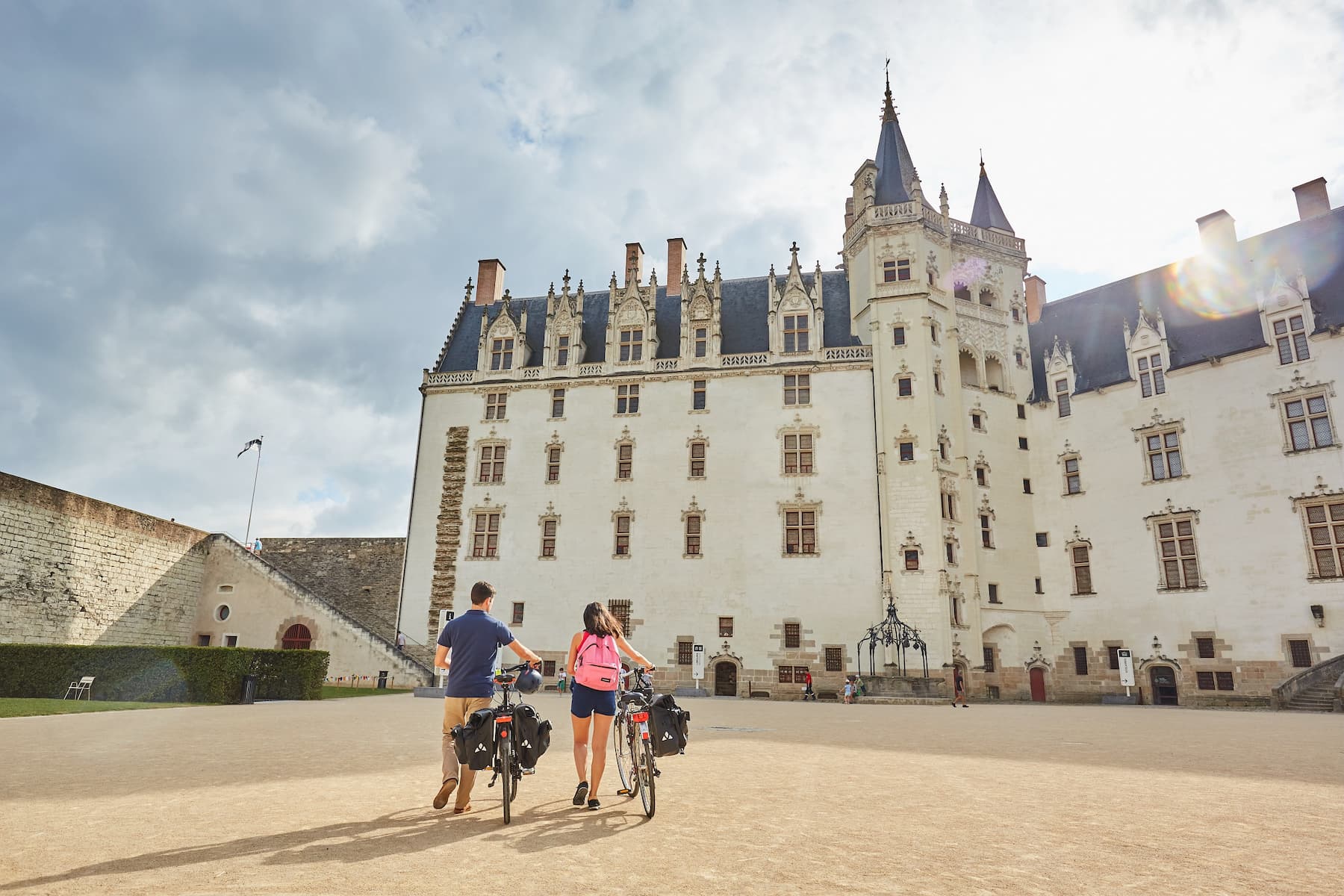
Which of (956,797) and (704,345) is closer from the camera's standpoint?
(956,797)

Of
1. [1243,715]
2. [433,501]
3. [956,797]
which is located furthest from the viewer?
[433,501]

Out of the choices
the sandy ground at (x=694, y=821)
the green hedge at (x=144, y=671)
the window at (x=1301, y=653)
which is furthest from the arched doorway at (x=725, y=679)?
the sandy ground at (x=694, y=821)

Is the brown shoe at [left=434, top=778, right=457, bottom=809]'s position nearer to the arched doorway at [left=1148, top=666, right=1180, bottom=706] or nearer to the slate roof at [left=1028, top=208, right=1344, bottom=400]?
the arched doorway at [left=1148, top=666, right=1180, bottom=706]

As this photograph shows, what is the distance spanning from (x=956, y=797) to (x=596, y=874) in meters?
4.04

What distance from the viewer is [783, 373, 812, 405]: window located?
107ft

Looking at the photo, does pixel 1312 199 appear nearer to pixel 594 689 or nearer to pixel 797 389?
pixel 797 389

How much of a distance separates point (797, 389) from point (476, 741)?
28145 millimetres

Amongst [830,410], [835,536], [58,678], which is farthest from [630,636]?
[58,678]

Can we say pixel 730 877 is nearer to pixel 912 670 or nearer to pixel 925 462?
pixel 912 670

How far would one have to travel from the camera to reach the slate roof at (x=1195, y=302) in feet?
92.1

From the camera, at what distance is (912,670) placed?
28172 mm

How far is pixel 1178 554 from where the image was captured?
1121 inches

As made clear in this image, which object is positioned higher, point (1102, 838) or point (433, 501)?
point (433, 501)

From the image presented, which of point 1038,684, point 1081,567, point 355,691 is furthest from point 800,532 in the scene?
point 355,691
